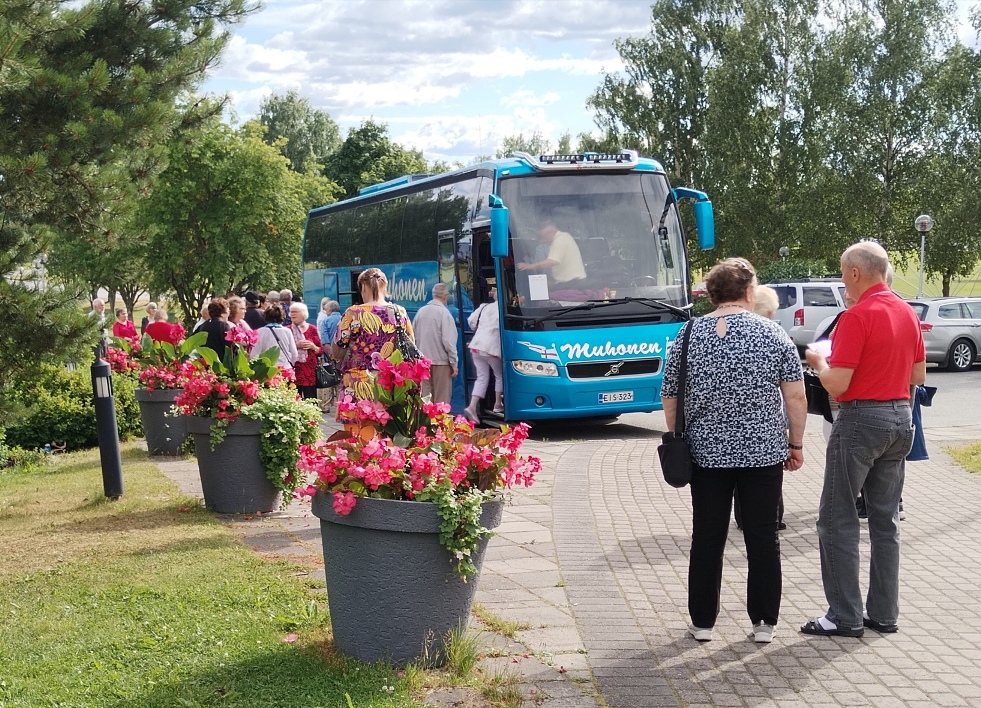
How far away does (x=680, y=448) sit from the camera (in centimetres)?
536

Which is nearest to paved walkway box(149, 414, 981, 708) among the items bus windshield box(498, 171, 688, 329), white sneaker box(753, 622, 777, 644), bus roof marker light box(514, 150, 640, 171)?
white sneaker box(753, 622, 777, 644)

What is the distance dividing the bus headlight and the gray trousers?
8.23 m

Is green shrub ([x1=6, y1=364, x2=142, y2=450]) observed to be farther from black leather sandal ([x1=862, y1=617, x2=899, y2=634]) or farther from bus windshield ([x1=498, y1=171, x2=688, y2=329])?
black leather sandal ([x1=862, y1=617, x2=899, y2=634])

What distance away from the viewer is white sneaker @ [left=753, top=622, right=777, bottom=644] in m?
5.45

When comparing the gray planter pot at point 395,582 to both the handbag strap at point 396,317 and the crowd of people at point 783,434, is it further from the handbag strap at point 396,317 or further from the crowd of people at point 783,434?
the handbag strap at point 396,317

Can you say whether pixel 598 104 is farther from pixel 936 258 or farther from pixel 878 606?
pixel 878 606

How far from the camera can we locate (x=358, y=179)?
67375 mm

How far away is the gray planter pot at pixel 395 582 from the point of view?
4.77 m

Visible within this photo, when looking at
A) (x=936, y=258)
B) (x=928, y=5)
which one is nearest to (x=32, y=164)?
(x=936, y=258)

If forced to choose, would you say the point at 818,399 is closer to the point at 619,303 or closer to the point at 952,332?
the point at 619,303

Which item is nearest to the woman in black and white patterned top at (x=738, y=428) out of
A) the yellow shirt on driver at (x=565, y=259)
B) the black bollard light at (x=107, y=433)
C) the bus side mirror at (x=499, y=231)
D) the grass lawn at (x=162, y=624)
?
the grass lawn at (x=162, y=624)

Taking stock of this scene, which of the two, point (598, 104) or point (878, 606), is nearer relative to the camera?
point (878, 606)

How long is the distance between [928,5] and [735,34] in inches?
298

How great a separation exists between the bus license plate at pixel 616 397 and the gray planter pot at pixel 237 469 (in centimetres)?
619
